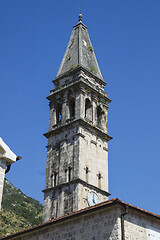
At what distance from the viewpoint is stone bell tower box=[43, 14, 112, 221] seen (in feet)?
103

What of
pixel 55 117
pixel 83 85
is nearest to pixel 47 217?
pixel 55 117

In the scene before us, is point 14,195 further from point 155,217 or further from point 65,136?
point 155,217

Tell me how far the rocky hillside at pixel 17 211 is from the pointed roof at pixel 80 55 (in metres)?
25.7

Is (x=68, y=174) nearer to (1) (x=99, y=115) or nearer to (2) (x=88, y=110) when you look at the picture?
(2) (x=88, y=110)

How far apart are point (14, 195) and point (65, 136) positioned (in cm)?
4724

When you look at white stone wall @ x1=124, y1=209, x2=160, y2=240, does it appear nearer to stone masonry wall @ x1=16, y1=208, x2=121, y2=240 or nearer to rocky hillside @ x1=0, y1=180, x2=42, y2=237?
stone masonry wall @ x1=16, y1=208, x2=121, y2=240

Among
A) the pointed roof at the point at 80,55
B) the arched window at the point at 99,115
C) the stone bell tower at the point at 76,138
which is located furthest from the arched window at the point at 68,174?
the pointed roof at the point at 80,55

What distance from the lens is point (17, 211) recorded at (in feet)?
220

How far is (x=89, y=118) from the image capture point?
35688 mm

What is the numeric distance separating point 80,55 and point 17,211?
1473 inches

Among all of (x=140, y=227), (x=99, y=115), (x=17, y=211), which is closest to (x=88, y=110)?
(x=99, y=115)

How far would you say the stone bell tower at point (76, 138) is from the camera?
31484mm

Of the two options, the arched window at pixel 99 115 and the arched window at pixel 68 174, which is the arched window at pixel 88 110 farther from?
the arched window at pixel 68 174

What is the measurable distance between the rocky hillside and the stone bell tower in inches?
894
